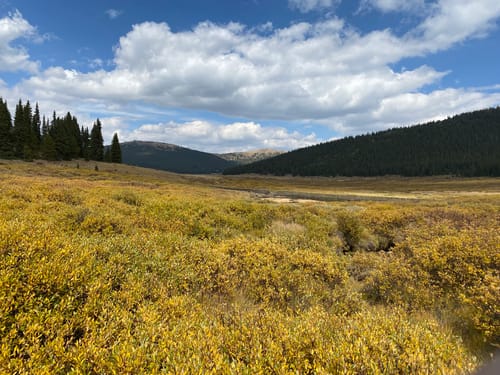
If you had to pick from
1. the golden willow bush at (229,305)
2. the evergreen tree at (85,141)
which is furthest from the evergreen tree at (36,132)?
the golden willow bush at (229,305)

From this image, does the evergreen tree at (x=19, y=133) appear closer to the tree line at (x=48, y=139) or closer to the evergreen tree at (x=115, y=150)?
the tree line at (x=48, y=139)

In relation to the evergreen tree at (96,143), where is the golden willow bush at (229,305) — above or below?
below

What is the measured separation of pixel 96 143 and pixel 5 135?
26.2 meters

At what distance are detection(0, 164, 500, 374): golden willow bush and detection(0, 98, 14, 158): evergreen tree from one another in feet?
275

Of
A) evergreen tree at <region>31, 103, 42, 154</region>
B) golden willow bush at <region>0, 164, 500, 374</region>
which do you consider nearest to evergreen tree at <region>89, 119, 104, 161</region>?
evergreen tree at <region>31, 103, 42, 154</region>

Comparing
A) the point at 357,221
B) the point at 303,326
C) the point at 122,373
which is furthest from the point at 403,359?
the point at 357,221

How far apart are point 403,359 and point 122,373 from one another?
340 centimetres

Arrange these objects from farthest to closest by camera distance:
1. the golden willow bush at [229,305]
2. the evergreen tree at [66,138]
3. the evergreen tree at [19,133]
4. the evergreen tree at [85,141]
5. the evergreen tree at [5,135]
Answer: the evergreen tree at [85,141] < the evergreen tree at [66,138] < the evergreen tree at [19,133] < the evergreen tree at [5,135] < the golden willow bush at [229,305]

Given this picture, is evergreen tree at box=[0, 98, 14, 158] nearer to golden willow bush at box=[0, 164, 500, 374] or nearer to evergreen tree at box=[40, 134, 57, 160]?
evergreen tree at box=[40, 134, 57, 160]

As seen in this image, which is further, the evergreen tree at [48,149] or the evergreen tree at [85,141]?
the evergreen tree at [85,141]

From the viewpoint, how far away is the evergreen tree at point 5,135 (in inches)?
2731

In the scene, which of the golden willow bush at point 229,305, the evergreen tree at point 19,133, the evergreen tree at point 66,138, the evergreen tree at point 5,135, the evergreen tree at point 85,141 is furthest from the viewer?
the evergreen tree at point 85,141

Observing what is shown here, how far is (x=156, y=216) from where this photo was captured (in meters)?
11.4

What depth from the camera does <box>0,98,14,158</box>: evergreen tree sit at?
228 feet
